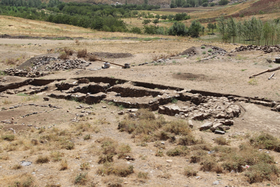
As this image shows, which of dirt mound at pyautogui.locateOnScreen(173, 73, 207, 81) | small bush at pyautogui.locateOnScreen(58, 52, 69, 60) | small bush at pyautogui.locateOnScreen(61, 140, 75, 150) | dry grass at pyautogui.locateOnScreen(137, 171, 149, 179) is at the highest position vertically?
small bush at pyautogui.locateOnScreen(58, 52, 69, 60)

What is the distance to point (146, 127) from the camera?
1039 cm

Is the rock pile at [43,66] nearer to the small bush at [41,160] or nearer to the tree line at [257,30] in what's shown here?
the small bush at [41,160]

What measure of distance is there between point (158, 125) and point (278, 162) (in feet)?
15.5

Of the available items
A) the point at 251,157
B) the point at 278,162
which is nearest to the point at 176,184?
the point at 251,157

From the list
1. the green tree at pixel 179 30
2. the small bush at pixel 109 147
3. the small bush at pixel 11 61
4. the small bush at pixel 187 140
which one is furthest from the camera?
the green tree at pixel 179 30

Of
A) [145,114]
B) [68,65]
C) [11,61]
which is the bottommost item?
[145,114]

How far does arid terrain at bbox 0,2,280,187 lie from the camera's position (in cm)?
693

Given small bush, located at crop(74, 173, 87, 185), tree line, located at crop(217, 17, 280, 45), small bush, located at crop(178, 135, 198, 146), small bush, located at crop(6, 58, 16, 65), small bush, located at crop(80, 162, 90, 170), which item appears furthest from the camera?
tree line, located at crop(217, 17, 280, 45)

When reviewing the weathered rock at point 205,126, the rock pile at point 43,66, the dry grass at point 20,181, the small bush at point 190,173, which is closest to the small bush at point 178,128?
the weathered rock at point 205,126

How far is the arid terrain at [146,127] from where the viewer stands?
6930mm

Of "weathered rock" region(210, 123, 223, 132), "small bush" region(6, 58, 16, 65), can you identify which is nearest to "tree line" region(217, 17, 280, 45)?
"weathered rock" region(210, 123, 223, 132)

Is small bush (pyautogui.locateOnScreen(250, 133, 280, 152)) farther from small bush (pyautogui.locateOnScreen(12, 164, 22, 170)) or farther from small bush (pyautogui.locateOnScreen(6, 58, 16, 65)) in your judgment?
small bush (pyautogui.locateOnScreen(6, 58, 16, 65))

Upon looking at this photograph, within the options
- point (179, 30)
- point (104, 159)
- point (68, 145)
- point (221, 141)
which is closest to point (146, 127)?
point (104, 159)

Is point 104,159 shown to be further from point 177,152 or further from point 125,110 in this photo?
point 125,110
